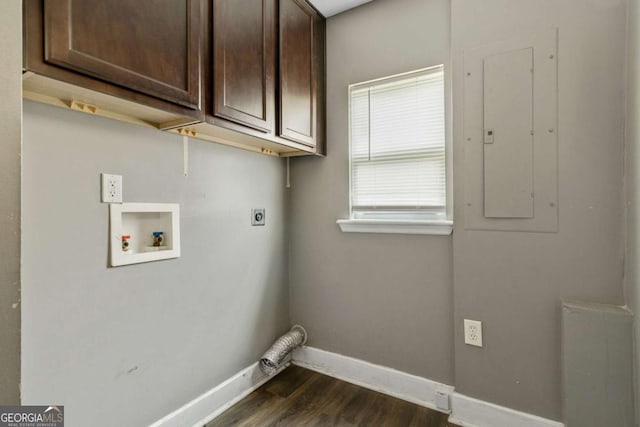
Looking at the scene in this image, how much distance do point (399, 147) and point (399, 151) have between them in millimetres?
26

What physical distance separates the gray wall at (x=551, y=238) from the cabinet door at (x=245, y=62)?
103cm

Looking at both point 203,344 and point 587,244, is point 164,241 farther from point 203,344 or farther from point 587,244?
point 587,244

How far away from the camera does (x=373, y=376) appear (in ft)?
6.72

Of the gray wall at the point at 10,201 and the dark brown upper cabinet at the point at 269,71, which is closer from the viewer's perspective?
the gray wall at the point at 10,201

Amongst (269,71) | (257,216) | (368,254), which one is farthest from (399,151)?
(257,216)

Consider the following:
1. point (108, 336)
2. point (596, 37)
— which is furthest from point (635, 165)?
point (108, 336)

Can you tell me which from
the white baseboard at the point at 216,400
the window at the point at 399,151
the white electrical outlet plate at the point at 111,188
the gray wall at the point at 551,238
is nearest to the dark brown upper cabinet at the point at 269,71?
the window at the point at 399,151

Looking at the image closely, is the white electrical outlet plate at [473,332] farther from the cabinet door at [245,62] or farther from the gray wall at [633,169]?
the cabinet door at [245,62]

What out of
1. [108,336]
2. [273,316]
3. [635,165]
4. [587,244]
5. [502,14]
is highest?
[502,14]

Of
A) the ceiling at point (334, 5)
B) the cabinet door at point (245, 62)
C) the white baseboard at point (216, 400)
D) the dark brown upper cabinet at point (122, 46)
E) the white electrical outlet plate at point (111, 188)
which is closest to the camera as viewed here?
the dark brown upper cabinet at point (122, 46)

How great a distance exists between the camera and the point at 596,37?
141 cm

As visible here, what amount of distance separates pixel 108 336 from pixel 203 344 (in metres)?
0.52

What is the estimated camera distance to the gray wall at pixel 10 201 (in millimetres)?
646

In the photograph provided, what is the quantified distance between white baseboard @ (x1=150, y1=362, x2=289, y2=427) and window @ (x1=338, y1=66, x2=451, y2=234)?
115 cm
